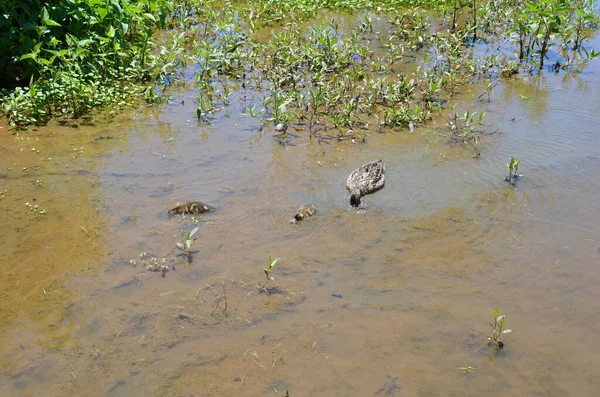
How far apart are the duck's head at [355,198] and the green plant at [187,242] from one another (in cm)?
167

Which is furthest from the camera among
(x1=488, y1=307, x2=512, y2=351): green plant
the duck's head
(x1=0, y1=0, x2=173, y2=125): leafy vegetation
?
(x1=0, y1=0, x2=173, y2=125): leafy vegetation

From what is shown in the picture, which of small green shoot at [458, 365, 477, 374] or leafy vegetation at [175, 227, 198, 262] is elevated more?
leafy vegetation at [175, 227, 198, 262]

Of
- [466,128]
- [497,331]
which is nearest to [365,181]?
[497,331]

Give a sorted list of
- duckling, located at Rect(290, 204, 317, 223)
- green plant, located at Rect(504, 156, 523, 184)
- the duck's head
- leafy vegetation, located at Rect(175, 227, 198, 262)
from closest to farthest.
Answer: leafy vegetation, located at Rect(175, 227, 198, 262), duckling, located at Rect(290, 204, 317, 223), the duck's head, green plant, located at Rect(504, 156, 523, 184)

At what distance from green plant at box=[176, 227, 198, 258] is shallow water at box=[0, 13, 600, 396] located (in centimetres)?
10

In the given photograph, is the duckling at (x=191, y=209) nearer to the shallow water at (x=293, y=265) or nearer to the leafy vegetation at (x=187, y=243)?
the shallow water at (x=293, y=265)

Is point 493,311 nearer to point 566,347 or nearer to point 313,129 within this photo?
point 566,347

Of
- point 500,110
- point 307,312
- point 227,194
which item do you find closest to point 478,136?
point 500,110

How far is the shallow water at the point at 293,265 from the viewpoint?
4.45m

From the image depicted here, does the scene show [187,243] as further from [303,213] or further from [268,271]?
[303,213]

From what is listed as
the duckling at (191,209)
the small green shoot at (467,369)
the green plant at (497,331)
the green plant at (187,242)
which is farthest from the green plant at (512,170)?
the green plant at (187,242)

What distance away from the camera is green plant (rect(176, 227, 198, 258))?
5707 mm

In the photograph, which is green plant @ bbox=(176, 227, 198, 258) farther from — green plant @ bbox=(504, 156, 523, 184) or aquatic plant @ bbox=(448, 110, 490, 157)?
aquatic plant @ bbox=(448, 110, 490, 157)

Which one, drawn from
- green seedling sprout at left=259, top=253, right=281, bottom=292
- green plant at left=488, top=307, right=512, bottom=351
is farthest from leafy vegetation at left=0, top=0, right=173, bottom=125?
green plant at left=488, top=307, right=512, bottom=351
